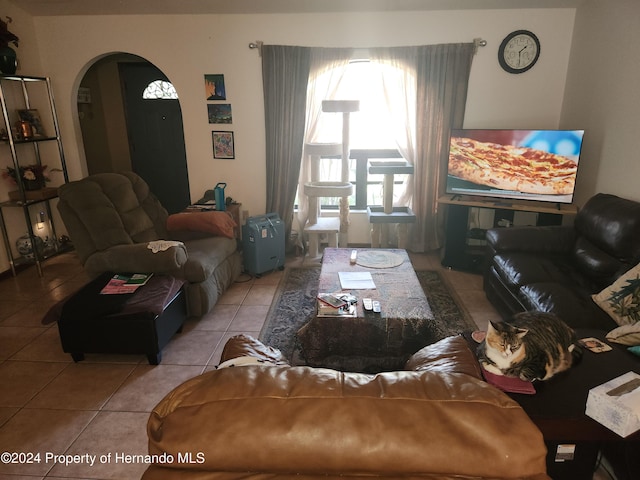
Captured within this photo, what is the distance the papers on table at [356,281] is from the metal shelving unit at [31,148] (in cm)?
310

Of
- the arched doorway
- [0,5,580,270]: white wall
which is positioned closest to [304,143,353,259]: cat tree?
[0,5,580,270]: white wall

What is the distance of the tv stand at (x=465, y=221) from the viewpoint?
152 inches

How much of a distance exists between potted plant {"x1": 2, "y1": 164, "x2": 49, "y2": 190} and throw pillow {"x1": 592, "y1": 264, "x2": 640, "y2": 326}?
4.77m

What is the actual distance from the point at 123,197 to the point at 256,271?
4.33ft

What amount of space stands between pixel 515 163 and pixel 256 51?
106 inches

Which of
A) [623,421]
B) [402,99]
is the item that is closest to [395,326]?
[623,421]

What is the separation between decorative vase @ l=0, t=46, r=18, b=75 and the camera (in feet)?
12.5

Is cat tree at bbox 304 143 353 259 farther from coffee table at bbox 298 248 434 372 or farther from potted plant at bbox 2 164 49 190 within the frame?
potted plant at bbox 2 164 49 190

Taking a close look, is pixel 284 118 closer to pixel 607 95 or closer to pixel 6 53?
pixel 6 53

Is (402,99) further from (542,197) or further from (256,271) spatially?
(256,271)

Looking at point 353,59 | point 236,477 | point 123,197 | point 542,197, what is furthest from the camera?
point 353,59

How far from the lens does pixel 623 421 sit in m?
1.33

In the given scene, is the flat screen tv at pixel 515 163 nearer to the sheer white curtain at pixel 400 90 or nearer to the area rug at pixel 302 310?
the sheer white curtain at pixel 400 90

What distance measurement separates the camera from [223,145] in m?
4.57
